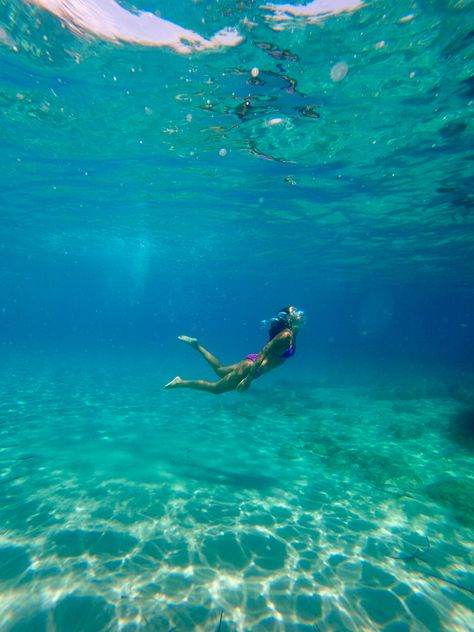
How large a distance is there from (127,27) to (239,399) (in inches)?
717

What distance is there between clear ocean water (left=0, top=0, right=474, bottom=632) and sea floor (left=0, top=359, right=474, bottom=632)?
43 mm

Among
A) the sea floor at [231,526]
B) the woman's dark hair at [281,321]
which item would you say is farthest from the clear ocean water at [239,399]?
the woman's dark hair at [281,321]

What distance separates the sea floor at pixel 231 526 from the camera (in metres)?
4.49

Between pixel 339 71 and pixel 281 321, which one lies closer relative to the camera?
pixel 281 321

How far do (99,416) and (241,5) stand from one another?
15636mm

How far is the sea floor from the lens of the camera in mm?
4492

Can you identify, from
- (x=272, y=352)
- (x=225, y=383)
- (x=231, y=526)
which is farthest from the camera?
(x=225, y=383)

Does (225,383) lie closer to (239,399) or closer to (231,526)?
(231,526)

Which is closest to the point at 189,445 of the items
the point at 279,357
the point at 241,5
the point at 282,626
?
the point at 279,357

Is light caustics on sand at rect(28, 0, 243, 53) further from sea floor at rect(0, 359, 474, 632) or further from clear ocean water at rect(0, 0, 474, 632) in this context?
sea floor at rect(0, 359, 474, 632)

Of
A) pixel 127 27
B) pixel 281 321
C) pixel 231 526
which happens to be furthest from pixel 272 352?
pixel 127 27

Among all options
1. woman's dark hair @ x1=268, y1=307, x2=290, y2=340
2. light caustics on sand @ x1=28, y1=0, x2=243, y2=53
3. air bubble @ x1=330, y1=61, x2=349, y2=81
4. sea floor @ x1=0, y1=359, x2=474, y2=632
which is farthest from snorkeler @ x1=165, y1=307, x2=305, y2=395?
light caustics on sand @ x1=28, y1=0, x2=243, y2=53

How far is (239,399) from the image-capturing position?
69.7ft

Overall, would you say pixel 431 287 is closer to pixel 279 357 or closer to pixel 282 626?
pixel 279 357
